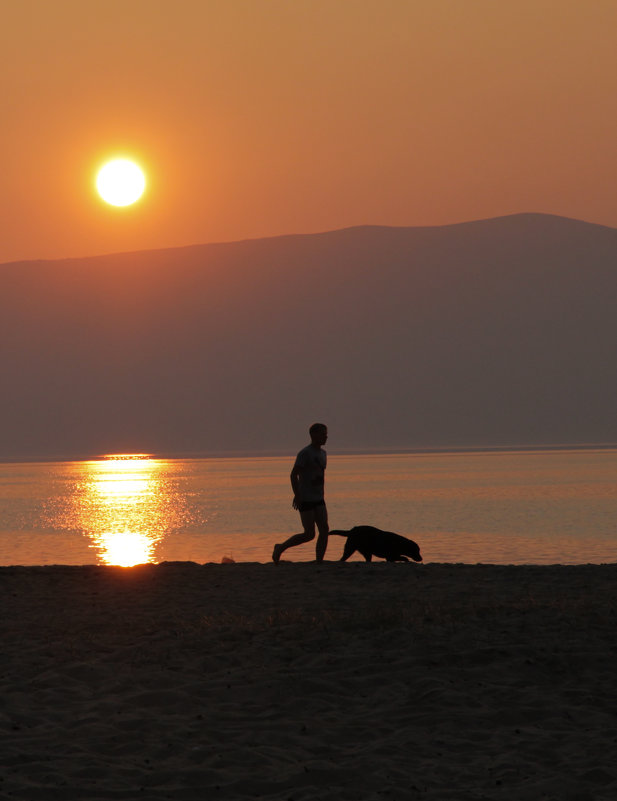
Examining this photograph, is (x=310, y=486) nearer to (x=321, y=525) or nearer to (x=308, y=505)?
(x=308, y=505)

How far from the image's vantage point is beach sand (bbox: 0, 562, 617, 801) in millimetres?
7652

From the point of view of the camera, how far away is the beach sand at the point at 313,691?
765 centimetres

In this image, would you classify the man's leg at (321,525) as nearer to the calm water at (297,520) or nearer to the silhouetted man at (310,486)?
the silhouetted man at (310,486)

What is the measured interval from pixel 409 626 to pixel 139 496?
194 feet

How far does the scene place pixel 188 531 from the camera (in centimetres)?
3900

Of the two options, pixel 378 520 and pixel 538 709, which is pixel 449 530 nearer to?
pixel 378 520

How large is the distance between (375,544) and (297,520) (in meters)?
24.5

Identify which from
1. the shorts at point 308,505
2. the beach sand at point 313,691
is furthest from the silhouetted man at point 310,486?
the beach sand at point 313,691

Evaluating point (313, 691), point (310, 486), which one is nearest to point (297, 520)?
point (310, 486)

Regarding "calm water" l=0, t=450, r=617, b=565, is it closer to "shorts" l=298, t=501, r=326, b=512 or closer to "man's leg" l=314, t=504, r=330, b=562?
"man's leg" l=314, t=504, r=330, b=562

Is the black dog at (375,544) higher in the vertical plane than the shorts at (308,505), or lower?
higher

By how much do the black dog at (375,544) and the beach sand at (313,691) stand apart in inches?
Answer: 112

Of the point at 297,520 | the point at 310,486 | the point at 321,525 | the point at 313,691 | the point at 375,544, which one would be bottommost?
the point at 313,691

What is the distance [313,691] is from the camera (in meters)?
9.59
